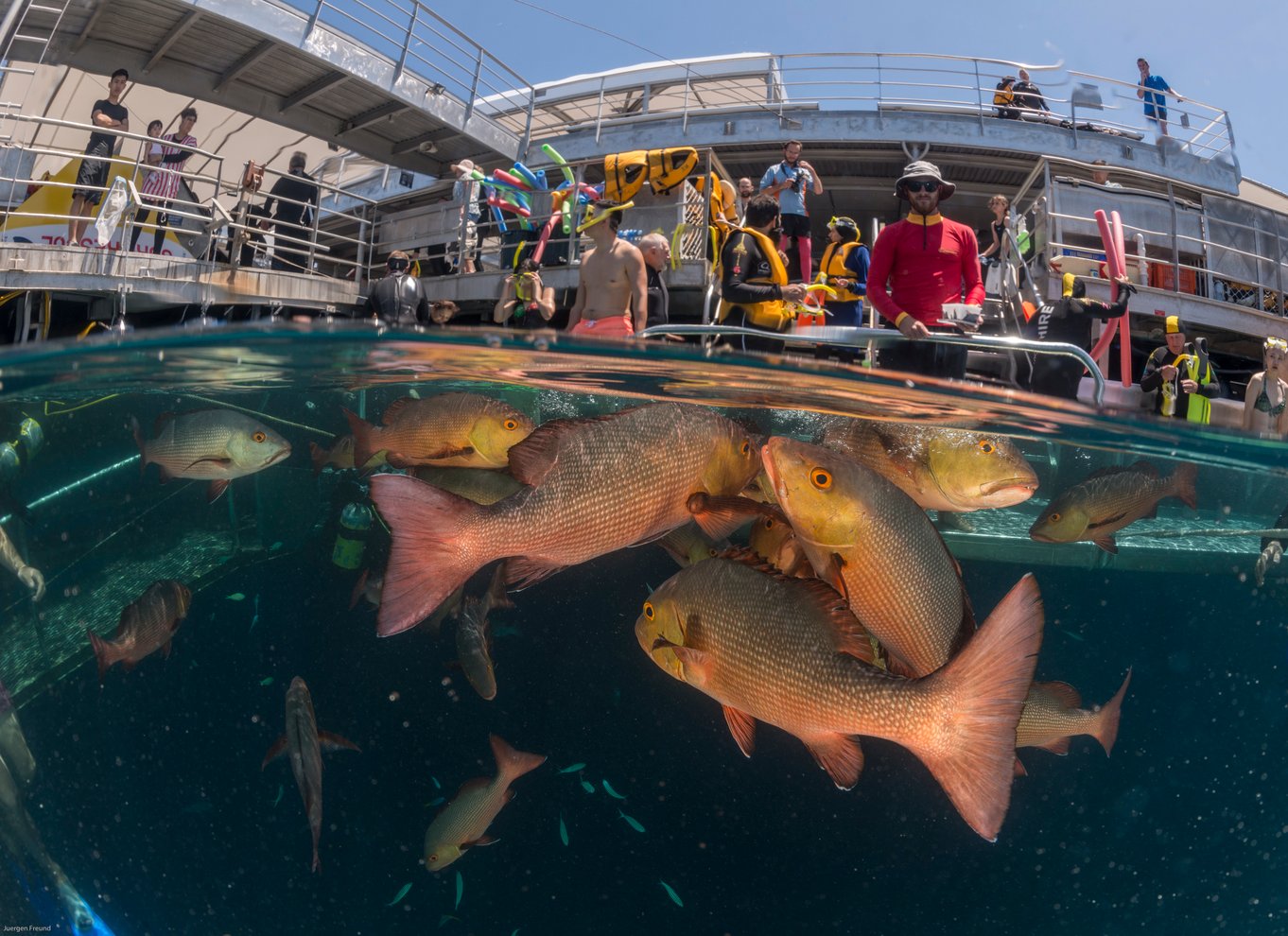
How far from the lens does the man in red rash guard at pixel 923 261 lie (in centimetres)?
530

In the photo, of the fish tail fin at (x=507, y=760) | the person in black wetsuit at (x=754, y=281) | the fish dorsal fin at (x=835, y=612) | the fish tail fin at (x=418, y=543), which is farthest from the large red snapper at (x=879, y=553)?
the person in black wetsuit at (x=754, y=281)

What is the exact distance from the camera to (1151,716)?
16.9 ft

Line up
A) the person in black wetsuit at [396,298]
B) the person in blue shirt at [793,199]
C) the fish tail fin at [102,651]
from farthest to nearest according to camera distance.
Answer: the person in blue shirt at [793,199], the person in black wetsuit at [396,298], the fish tail fin at [102,651]

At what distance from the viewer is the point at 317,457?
16.3 feet

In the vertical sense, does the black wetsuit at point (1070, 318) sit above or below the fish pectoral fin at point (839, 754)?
above

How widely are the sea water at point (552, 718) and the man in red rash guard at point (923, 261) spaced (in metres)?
1.10

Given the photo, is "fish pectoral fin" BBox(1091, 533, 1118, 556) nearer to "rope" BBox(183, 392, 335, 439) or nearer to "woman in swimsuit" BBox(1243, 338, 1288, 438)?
"woman in swimsuit" BBox(1243, 338, 1288, 438)

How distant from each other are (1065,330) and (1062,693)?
5.48 m

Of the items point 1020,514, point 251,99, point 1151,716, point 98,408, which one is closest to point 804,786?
point 1020,514

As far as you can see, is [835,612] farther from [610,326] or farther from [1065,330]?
[1065,330]

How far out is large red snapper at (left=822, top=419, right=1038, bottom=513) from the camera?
3.17 meters

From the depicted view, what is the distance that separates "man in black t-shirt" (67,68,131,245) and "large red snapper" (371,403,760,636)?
9065 mm

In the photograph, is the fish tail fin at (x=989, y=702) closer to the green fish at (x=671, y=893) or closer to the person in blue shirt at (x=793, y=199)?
the green fish at (x=671, y=893)

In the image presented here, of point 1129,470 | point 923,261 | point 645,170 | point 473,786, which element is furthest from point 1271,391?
point 645,170
